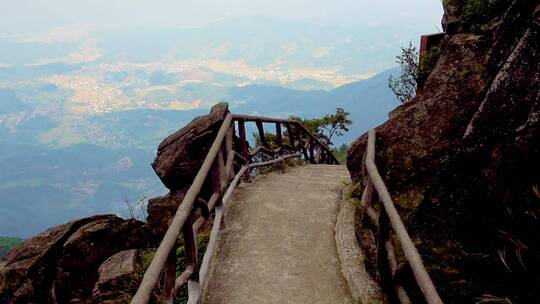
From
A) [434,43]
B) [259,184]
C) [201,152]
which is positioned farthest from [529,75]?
[201,152]

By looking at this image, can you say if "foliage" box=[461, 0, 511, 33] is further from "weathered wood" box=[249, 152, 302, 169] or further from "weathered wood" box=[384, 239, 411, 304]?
"weathered wood" box=[249, 152, 302, 169]

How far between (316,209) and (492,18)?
11.5 ft

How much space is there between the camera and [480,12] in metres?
5.40

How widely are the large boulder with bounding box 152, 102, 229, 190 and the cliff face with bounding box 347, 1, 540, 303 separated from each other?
21.0 ft

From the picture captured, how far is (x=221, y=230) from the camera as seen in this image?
568 cm

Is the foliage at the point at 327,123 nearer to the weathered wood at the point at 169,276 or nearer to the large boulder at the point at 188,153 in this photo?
the large boulder at the point at 188,153

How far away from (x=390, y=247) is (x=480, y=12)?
11.4ft

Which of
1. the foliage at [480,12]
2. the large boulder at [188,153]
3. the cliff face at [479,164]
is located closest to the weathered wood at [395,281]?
the cliff face at [479,164]

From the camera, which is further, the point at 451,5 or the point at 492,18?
the point at 451,5

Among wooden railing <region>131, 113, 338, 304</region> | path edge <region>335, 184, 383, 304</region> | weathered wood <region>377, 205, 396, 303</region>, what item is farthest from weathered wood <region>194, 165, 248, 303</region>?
weathered wood <region>377, 205, 396, 303</region>

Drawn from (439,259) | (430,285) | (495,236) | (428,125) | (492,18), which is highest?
(492,18)

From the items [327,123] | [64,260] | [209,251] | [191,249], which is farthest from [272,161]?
[327,123]

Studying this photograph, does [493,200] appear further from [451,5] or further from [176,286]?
[451,5]

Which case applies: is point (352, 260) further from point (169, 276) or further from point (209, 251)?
point (169, 276)
